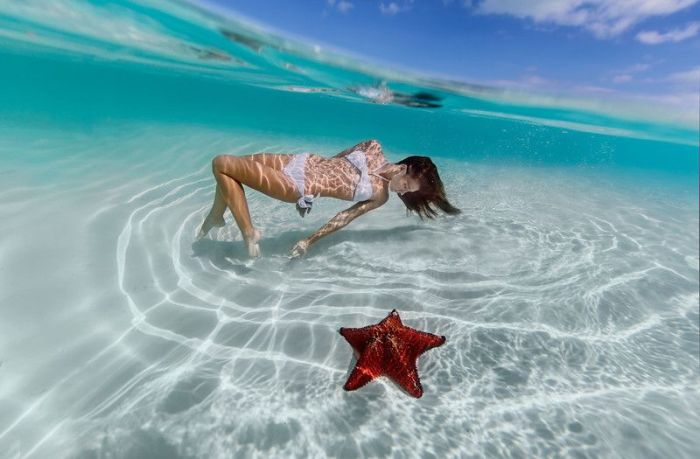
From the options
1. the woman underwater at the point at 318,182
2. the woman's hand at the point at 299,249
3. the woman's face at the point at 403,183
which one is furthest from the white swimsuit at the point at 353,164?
the woman's hand at the point at 299,249

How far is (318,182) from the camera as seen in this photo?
4211 millimetres

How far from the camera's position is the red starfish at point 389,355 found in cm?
246

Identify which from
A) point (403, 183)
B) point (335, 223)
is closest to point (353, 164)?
point (403, 183)

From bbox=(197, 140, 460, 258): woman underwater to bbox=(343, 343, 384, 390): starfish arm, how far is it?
2194 mm

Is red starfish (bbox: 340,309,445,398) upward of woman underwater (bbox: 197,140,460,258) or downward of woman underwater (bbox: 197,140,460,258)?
downward

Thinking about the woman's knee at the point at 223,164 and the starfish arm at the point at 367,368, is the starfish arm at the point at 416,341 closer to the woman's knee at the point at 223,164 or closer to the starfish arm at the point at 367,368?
the starfish arm at the point at 367,368

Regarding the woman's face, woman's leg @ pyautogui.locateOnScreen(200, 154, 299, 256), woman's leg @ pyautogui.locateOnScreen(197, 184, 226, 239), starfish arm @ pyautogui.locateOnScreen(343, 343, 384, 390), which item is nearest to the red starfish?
starfish arm @ pyautogui.locateOnScreen(343, 343, 384, 390)

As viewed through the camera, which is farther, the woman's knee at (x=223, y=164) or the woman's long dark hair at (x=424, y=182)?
the woman's long dark hair at (x=424, y=182)

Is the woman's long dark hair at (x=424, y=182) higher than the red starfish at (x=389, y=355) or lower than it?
higher

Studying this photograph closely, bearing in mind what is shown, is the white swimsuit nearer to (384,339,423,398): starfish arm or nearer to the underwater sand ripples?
the underwater sand ripples

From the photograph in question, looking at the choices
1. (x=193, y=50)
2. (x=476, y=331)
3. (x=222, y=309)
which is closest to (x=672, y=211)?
(x=476, y=331)

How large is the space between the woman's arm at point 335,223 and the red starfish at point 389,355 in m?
2.04

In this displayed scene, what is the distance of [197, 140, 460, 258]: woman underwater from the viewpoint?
403 centimetres

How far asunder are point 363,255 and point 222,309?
7.24ft
